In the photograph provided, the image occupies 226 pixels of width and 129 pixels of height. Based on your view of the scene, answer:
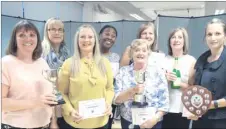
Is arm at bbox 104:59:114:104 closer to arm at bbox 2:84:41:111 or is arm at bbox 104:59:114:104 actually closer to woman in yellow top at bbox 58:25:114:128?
woman in yellow top at bbox 58:25:114:128

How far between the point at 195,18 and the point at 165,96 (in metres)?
0.55

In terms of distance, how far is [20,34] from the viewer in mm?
1220

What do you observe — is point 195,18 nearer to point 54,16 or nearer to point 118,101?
point 118,101

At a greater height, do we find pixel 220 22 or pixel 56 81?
pixel 220 22

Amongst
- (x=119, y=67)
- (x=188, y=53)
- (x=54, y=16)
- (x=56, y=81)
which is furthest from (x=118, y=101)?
(x=54, y=16)

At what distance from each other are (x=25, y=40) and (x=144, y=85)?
721 mm

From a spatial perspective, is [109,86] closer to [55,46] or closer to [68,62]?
[68,62]

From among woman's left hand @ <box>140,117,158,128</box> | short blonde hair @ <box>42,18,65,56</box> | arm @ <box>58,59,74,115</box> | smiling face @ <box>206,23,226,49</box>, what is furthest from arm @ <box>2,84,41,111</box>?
smiling face @ <box>206,23,226,49</box>

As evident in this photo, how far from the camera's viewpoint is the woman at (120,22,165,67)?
5.10ft

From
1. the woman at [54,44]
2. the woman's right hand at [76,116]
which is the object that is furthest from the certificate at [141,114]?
the woman at [54,44]

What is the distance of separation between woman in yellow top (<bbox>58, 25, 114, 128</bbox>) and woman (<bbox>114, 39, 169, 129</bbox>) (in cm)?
9

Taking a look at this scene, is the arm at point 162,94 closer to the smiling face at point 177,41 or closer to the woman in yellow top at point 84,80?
the smiling face at point 177,41

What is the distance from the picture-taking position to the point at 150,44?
1557 mm

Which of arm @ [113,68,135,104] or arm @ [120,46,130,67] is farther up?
arm @ [120,46,130,67]
